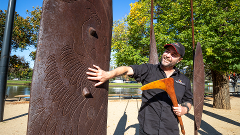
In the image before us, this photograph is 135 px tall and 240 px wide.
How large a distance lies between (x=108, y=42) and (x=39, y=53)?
1.98ft

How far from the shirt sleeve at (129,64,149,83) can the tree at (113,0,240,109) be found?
6.10 metres

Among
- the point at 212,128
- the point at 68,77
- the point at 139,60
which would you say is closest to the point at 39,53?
the point at 68,77

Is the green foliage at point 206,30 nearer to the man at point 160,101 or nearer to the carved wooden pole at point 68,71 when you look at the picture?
the man at point 160,101

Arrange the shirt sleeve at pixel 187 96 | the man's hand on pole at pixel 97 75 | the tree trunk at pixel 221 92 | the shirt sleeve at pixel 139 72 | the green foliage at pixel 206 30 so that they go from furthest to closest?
the tree trunk at pixel 221 92 < the green foliage at pixel 206 30 < the shirt sleeve at pixel 187 96 < the shirt sleeve at pixel 139 72 < the man's hand on pole at pixel 97 75

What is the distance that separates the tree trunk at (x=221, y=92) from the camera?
347 inches

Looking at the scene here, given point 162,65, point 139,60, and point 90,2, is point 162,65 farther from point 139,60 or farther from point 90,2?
point 139,60

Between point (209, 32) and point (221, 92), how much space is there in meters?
4.14

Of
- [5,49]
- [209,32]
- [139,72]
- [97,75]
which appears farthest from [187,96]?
[209,32]

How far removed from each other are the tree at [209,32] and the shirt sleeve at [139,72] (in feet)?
20.0

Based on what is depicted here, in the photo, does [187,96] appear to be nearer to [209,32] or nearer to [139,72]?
[139,72]

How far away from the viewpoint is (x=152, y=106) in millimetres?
1859

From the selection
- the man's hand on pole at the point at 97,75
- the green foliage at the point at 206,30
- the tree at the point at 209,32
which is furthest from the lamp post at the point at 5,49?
the tree at the point at 209,32

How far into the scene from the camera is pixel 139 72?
183 centimetres

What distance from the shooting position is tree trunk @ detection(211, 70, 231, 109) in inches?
347
